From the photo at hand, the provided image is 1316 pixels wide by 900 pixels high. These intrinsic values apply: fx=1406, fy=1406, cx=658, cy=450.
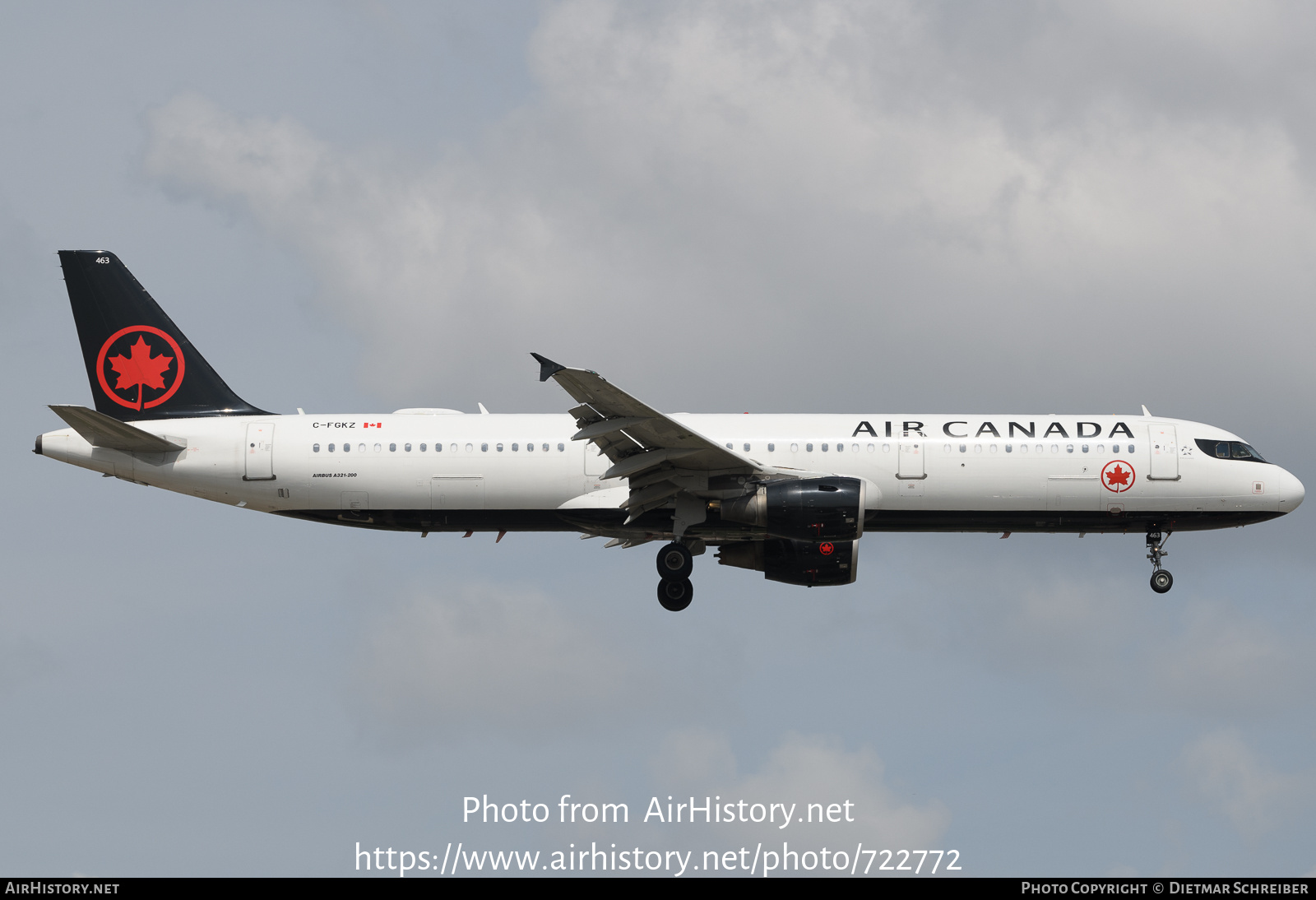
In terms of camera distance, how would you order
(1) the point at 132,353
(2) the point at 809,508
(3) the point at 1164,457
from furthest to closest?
1. (1) the point at 132,353
2. (3) the point at 1164,457
3. (2) the point at 809,508

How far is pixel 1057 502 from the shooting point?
3816cm

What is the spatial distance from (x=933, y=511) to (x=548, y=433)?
10.7 meters

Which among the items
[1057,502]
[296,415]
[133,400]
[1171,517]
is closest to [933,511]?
[1057,502]

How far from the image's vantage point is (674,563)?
37531mm

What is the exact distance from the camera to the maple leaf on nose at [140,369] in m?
40.4

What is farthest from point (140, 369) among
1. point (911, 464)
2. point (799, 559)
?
point (911, 464)

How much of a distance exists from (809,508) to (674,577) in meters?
4.38

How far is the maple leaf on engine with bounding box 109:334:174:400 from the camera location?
40.4 metres

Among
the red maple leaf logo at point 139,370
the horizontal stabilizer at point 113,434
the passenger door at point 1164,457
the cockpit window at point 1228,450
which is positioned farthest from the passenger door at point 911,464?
the red maple leaf logo at point 139,370

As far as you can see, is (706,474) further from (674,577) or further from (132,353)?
(132,353)

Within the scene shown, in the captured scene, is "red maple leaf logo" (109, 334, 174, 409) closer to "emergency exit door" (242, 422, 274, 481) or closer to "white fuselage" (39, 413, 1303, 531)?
"white fuselage" (39, 413, 1303, 531)

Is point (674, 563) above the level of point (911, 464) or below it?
below

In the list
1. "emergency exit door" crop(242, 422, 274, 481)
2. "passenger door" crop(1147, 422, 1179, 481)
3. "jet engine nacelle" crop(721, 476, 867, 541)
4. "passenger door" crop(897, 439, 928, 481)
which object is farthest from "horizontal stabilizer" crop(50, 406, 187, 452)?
"passenger door" crop(1147, 422, 1179, 481)

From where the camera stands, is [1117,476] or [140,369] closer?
[1117,476]
